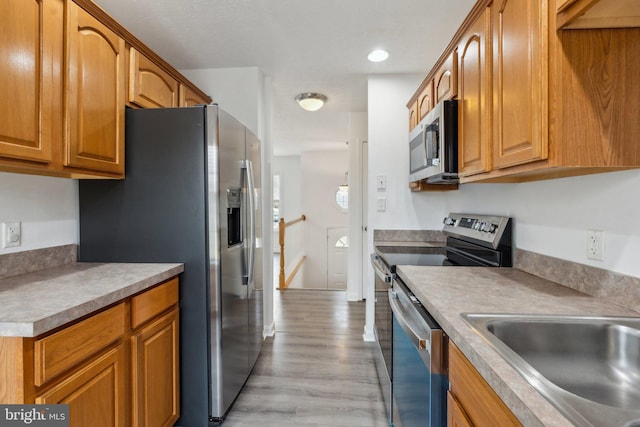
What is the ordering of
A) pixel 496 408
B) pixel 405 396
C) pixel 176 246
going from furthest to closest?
1. pixel 176 246
2. pixel 405 396
3. pixel 496 408

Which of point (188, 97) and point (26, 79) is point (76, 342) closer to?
point (26, 79)

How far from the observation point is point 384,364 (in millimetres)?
1997

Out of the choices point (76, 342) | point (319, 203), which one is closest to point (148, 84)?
point (76, 342)

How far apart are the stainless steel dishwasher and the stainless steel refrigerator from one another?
0.96 metres

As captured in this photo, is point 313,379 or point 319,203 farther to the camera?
point 319,203

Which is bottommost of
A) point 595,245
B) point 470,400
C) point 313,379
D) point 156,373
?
point 313,379

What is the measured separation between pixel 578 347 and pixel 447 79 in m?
1.51

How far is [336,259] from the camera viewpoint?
675 cm

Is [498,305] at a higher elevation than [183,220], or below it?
below

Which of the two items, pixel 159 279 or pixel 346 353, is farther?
pixel 346 353

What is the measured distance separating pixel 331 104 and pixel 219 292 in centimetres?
280

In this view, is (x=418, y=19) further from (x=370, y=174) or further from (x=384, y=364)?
(x=384, y=364)

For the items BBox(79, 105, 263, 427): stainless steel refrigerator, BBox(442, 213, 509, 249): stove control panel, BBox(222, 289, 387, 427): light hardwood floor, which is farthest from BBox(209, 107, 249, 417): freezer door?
BBox(442, 213, 509, 249): stove control panel

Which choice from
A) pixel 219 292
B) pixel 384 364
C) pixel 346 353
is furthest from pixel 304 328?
pixel 219 292
